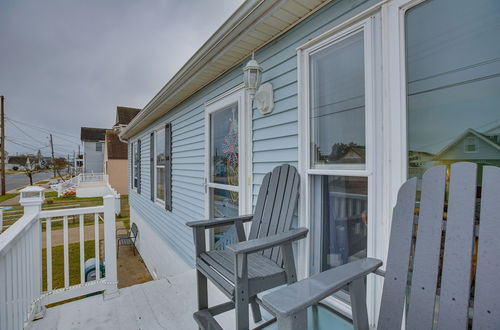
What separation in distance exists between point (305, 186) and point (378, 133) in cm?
63

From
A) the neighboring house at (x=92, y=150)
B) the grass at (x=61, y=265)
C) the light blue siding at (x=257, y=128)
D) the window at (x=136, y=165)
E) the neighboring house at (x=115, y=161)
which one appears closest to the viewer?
the light blue siding at (x=257, y=128)

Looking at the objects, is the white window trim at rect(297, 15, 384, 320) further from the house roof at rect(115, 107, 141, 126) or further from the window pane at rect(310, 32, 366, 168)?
the house roof at rect(115, 107, 141, 126)

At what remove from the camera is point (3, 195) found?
16.6 meters

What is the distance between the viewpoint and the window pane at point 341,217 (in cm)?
149

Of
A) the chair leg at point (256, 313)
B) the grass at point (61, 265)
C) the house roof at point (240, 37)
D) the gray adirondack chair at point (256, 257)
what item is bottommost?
the grass at point (61, 265)

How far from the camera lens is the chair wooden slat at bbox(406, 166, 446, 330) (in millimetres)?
983

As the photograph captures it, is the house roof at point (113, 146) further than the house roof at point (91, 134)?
No

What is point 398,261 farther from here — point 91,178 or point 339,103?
point 91,178

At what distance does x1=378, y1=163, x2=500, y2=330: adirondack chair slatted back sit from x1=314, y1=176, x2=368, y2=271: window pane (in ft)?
1.22

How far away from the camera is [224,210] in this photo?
3.14 meters

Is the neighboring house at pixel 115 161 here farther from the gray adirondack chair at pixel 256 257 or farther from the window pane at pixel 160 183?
the gray adirondack chair at pixel 256 257

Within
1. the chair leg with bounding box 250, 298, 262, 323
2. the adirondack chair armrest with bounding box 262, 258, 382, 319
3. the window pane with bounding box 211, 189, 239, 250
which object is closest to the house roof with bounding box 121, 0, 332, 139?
the window pane with bounding box 211, 189, 239, 250

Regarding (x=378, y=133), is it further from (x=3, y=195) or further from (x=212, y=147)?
(x=3, y=195)

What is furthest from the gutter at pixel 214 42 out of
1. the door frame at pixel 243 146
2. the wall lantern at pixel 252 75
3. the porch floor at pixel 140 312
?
the porch floor at pixel 140 312
